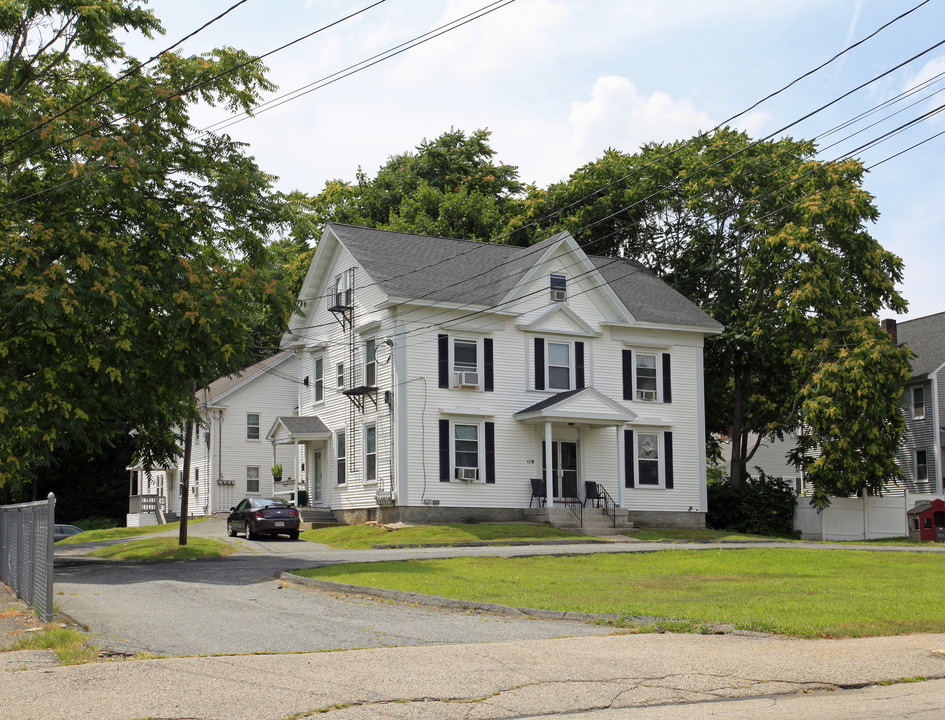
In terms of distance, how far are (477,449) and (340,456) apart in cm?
556

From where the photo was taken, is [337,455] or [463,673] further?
[337,455]

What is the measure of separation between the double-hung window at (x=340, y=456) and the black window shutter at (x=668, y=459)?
1190 cm

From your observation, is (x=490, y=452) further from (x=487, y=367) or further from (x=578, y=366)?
(x=578, y=366)

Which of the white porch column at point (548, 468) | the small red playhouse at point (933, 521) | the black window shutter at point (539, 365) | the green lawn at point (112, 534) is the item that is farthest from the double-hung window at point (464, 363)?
the small red playhouse at point (933, 521)

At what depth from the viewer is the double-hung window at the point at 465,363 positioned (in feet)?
115

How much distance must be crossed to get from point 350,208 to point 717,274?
21463mm

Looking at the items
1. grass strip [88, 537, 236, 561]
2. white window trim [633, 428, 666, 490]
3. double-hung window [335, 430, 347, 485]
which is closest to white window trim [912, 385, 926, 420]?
white window trim [633, 428, 666, 490]

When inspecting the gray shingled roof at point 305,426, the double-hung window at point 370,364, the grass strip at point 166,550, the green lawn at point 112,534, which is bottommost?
the green lawn at point 112,534

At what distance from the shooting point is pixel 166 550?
28203 millimetres

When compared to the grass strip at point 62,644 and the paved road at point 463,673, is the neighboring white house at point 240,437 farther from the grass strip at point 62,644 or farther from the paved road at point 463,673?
the grass strip at point 62,644

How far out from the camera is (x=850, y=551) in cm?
2627

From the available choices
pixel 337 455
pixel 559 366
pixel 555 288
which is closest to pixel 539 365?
pixel 559 366

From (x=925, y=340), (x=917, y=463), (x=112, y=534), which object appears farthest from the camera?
(x=925, y=340)

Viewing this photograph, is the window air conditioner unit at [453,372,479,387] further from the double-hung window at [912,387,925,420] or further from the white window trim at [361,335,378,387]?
the double-hung window at [912,387,925,420]
